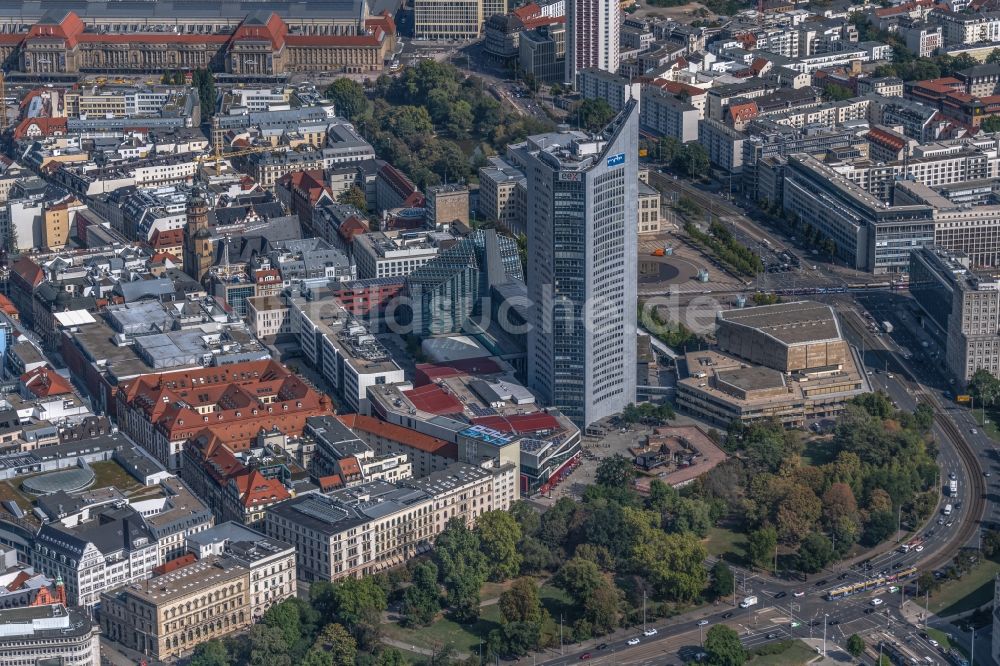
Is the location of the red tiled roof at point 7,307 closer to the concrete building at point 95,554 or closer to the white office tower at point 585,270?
the concrete building at point 95,554

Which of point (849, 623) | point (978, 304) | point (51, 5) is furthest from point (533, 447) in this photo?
point (51, 5)

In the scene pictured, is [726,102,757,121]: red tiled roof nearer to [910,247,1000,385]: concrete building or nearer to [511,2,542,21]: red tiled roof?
[511,2,542,21]: red tiled roof

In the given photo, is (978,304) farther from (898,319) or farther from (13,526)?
(13,526)

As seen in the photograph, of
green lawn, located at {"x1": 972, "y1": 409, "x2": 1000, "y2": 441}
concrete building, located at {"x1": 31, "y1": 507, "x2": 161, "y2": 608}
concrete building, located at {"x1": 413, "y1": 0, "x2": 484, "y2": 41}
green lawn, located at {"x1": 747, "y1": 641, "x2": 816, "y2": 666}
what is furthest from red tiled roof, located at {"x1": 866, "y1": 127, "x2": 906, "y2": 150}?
concrete building, located at {"x1": 31, "y1": 507, "x2": 161, "y2": 608}

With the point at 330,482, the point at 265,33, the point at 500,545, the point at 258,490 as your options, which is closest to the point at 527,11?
the point at 265,33

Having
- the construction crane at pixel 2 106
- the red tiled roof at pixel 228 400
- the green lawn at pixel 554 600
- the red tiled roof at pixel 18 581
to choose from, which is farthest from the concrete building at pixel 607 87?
the red tiled roof at pixel 18 581
